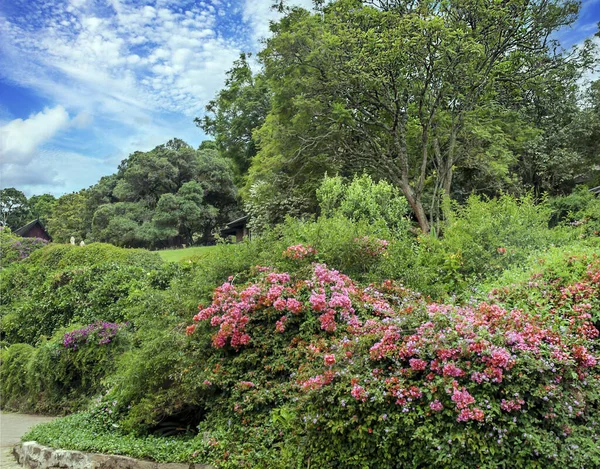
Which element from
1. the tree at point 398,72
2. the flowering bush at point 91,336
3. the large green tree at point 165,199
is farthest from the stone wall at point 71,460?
the large green tree at point 165,199

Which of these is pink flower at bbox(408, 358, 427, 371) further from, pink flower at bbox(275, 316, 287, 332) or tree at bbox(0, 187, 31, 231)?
tree at bbox(0, 187, 31, 231)

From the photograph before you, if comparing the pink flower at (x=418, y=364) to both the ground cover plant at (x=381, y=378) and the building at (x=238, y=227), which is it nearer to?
the ground cover plant at (x=381, y=378)

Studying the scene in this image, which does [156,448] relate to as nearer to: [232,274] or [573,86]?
[232,274]

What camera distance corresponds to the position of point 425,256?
5996 millimetres

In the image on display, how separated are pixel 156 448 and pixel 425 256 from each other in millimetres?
3878

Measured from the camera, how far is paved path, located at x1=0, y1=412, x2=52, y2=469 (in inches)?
203

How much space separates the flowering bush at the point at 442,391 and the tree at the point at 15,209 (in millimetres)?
67962

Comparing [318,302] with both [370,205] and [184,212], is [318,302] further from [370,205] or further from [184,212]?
[184,212]

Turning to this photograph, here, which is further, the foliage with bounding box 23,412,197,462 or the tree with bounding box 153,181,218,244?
the tree with bounding box 153,181,218,244

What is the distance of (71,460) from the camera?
4.28 meters

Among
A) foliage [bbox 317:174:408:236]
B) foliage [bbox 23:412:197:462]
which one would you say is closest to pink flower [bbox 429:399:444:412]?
foliage [bbox 23:412:197:462]

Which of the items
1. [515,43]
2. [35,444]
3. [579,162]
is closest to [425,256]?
[35,444]

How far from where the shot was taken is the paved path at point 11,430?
5148 mm

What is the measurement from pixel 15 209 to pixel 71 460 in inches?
2792
